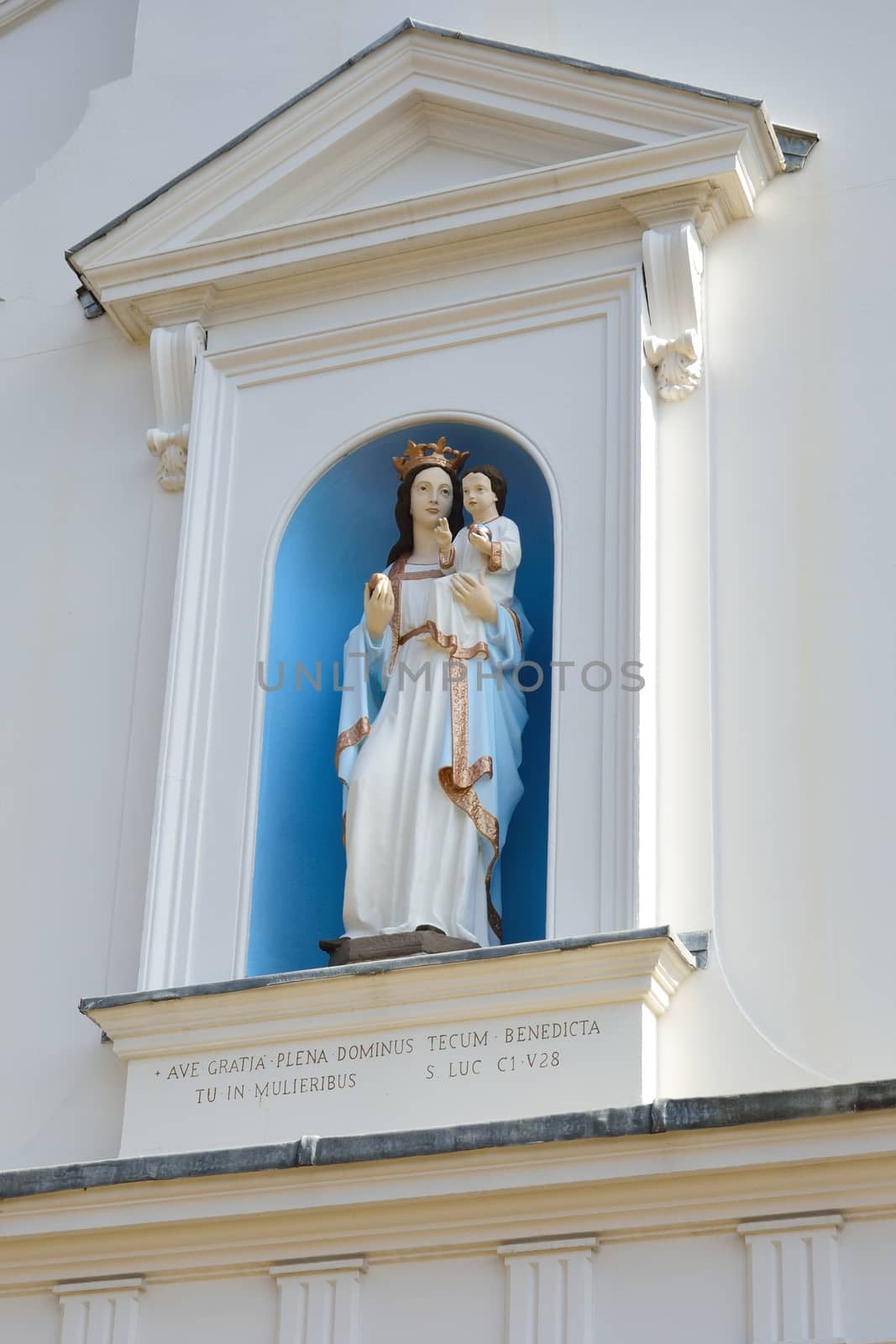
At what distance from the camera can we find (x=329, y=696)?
7598mm

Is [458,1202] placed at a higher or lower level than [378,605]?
lower

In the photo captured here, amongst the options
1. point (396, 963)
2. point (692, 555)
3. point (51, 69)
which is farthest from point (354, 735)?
point (51, 69)

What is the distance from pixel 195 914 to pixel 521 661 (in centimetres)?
116

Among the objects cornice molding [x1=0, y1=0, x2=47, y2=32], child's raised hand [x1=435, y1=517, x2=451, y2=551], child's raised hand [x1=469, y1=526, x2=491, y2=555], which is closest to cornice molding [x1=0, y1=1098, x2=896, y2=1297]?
child's raised hand [x1=469, y1=526, x2=491, y2=555]

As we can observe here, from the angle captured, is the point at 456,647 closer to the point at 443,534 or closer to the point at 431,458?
the point at 443,534

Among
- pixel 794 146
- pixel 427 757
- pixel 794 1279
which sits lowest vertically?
pixel 794 1279

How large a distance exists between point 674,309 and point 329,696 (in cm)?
151

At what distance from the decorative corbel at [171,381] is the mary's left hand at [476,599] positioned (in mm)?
1122

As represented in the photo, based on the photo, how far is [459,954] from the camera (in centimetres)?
645

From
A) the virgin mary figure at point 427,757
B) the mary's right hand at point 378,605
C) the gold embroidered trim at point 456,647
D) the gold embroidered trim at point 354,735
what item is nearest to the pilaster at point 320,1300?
the virgin mary figure at point 427,757

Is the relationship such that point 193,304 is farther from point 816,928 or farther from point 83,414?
point 816,928

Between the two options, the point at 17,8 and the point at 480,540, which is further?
the point at 17,8

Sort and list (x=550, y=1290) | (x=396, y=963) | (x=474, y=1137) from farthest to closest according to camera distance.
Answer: (x=396, y=963)
(x=474, y=1137)
(x=550, y=1290)

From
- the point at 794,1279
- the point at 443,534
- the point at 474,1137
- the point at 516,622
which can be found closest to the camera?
the point at 794,1279
